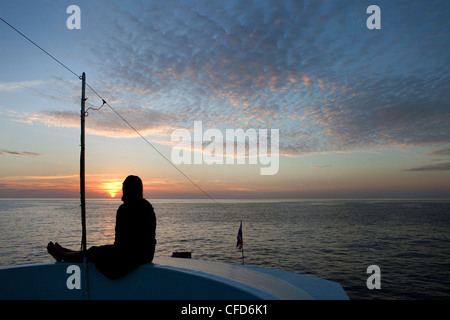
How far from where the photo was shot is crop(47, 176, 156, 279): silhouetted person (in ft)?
13.0

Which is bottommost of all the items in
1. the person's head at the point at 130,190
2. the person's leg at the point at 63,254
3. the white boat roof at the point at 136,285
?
the white boat roof at the point at 136,285

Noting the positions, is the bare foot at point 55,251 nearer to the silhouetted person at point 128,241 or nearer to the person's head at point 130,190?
the silhouetted person at point 128,241

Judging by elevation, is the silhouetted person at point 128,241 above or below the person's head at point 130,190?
below

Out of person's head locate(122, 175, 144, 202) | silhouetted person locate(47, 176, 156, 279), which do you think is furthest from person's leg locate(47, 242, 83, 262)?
person's head locate(122, 175, 144, 202)

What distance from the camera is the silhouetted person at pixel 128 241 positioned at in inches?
156

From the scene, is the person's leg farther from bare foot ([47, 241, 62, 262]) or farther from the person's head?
the person's head

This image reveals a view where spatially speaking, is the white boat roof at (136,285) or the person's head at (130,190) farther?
the person's head at (130,190)

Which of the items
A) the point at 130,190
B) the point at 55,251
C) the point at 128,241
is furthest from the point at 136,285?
the point at 55,251

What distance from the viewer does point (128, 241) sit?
13.4 feet

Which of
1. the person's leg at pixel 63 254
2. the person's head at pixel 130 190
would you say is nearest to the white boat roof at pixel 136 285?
the person's leg at pixel 63 254

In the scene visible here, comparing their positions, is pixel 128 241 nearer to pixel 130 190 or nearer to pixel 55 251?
pixel 130 190

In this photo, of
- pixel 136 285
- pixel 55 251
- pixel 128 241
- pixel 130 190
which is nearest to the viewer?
pixel 136 285

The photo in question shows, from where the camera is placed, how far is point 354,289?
15305mm
